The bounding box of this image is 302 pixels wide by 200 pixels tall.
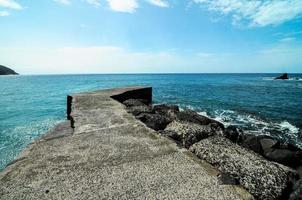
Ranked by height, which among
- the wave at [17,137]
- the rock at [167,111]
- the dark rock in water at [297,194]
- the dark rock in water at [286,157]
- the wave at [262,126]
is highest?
the dark rock in water at [297,194]

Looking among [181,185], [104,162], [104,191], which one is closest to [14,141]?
[104,162]

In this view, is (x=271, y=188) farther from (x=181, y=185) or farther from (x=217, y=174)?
(x=181, y=185)

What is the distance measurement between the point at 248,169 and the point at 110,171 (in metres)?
1.94

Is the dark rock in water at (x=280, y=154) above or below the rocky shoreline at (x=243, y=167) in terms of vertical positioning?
below

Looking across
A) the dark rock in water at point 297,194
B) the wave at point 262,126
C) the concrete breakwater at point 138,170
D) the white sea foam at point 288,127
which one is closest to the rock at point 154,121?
the concrete breakwater at point 138,170

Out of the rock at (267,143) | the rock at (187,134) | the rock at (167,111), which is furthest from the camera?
the rock at (167,111)

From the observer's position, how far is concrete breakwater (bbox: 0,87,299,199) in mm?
2482

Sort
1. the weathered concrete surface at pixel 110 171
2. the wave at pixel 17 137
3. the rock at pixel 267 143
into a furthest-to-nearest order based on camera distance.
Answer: the wave at pixel 17 137, the rock at pixel 267 143, the weathered concrete surface at pixel 110 171

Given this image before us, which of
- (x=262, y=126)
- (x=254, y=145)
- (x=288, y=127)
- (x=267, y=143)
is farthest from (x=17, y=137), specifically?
(x=288, y=127)

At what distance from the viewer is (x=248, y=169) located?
9.49 feet

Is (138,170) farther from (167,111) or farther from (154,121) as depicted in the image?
(167,111)

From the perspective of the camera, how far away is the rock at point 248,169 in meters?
2.58

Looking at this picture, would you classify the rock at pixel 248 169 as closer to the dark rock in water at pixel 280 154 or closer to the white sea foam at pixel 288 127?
the dark rock in water at pixel 280 154

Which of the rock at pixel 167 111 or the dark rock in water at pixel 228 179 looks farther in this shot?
the rock at pixel 167 111
